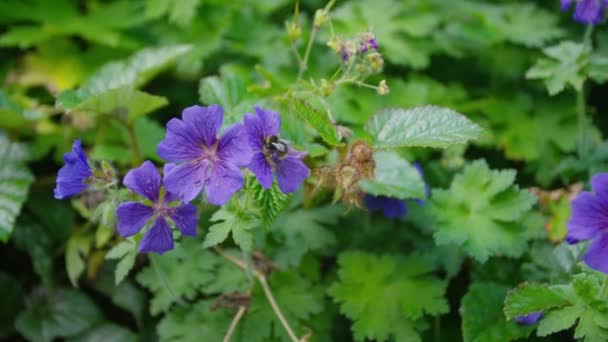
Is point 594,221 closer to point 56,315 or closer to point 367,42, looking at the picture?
point 367,42

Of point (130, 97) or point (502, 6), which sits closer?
point (130, 97)

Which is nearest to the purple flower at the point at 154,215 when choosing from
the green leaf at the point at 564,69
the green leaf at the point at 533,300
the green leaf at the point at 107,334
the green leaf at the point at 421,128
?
the green leaf at the point at 421,128

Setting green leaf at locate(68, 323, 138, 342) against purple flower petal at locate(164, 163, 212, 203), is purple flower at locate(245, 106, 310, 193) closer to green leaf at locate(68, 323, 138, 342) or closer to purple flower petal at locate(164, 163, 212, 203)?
purple flower petal at locate(164, 163, 212, 203)

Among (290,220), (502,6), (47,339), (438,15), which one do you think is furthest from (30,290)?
(502,6)

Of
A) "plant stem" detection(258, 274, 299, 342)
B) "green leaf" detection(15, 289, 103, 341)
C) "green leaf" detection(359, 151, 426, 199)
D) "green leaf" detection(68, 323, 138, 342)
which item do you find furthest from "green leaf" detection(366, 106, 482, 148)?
"green leaf" detection(15, 289, 103, 341)

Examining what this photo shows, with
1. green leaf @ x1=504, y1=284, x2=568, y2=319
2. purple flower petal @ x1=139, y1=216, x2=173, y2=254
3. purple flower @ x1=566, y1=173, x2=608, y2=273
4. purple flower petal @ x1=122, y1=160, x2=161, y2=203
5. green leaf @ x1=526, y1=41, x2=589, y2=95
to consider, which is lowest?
green leaf @ x1=504, y1=284, x2=568, y2=319

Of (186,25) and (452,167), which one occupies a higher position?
(186,25)

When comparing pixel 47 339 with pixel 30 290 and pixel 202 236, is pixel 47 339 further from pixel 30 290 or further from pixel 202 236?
pixel 202 236
